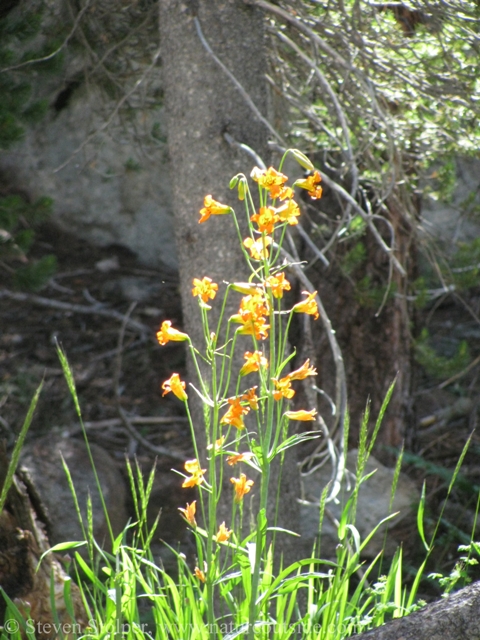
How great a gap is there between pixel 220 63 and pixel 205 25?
0.72 ft

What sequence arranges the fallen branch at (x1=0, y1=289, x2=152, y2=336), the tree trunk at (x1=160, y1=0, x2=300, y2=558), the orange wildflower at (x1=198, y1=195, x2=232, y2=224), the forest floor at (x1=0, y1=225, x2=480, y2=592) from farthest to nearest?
the fallen branch at (x1=0, y1=289, x2=152, y2=336), the forest floor at (x1=0, y1=225, x2=480, y2=592), the tree trunk at (x1=160, y1=0, x2=300, y2=558), the orange wildflower at (x1=198, y1=195, x2=232, y2=224)

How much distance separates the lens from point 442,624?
1.33m

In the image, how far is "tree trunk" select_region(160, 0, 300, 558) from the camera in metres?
2.53

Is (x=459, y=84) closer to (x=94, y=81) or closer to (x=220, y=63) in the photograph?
(x=220, y=63)

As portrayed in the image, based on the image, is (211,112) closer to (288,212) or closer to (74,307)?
(288,212)

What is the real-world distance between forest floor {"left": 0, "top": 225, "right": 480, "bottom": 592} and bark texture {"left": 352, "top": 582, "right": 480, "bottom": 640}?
244cm

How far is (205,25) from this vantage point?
2516 mm

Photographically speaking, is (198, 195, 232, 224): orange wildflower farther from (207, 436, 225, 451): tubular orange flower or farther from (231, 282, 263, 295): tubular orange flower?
(207, 436, 225, 451): tubular orange flower

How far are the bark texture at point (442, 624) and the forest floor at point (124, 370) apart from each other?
244 centimetres

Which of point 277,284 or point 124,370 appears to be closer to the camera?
point 277,284

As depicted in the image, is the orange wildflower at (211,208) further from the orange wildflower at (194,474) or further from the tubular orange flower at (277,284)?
the orange wildflower at (194,474)

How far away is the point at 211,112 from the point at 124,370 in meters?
3.29

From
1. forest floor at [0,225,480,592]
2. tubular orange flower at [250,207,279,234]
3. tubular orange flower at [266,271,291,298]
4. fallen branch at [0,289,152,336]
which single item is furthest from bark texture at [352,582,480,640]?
fallen branch at [0,289,152,336]

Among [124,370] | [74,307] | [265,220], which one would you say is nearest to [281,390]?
[265,220]
